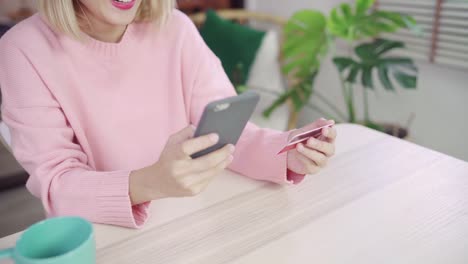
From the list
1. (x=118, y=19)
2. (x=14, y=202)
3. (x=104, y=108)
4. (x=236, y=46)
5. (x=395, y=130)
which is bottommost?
(x=14, y=202)

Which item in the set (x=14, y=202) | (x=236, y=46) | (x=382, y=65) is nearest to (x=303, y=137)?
(x=382, y=65)

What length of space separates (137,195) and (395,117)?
167 centimetres

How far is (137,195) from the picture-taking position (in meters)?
0.69

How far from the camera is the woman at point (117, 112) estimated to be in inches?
26.9

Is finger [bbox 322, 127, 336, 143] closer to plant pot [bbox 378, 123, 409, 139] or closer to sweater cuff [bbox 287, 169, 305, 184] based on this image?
sweater cuff [bbox 287, 169, 305, 184]

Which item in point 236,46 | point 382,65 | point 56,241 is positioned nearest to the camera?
point 56,241

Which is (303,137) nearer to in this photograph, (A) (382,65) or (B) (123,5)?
(B) (123,5)

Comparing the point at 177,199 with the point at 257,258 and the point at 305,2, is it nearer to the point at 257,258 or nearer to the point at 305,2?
the point at 257,258

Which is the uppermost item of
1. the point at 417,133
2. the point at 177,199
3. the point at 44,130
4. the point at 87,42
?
the point at 87,42

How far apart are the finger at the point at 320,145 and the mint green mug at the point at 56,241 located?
1.31ft

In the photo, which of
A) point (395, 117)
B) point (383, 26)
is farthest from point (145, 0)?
point (395, 117)

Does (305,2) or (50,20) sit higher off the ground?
(50,20)

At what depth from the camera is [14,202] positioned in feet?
7.34

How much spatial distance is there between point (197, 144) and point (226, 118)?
0.18 ft
